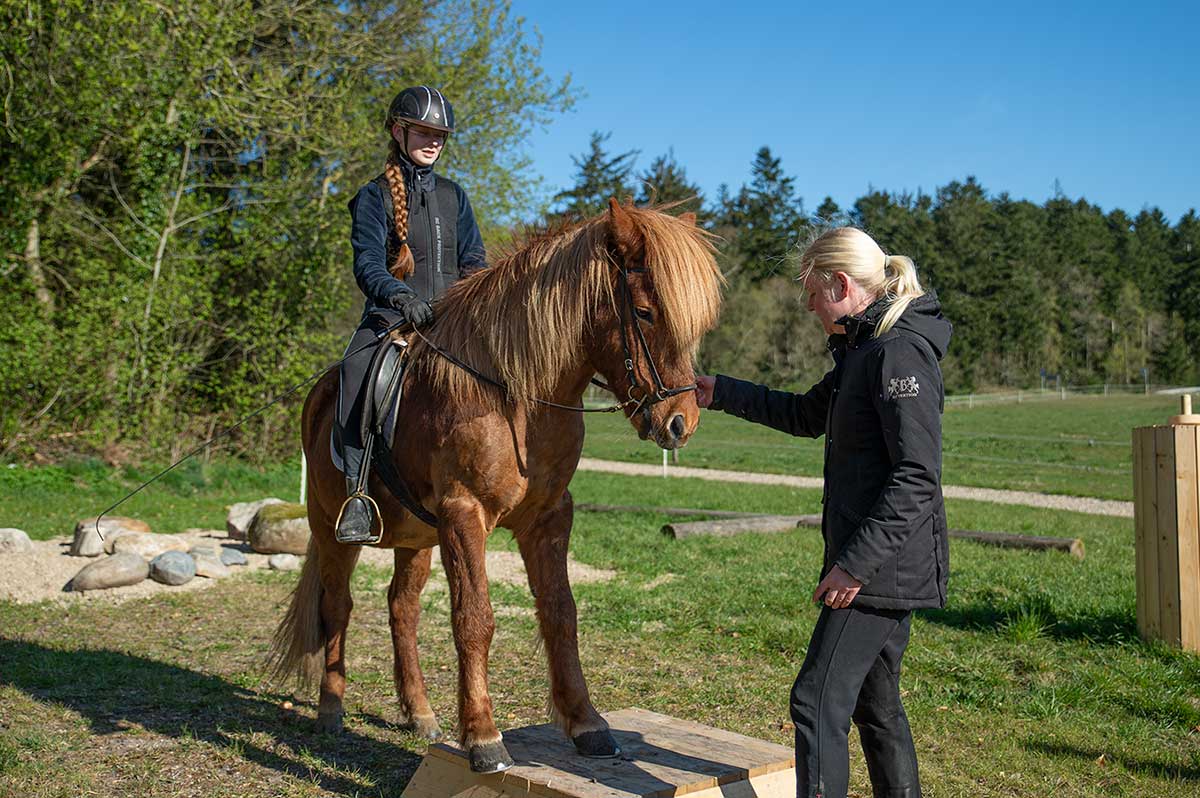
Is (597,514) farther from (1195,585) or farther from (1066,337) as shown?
(1066,337)

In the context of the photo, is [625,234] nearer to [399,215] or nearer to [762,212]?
[399,215]

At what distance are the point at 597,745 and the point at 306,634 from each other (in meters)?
2.23

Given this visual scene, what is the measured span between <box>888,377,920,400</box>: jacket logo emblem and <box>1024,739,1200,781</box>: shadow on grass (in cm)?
270

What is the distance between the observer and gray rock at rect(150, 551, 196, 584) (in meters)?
9.07

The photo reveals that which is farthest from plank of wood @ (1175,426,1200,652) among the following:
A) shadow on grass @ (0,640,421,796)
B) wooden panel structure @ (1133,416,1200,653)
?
shadow on grass @ (0,640,421,796)

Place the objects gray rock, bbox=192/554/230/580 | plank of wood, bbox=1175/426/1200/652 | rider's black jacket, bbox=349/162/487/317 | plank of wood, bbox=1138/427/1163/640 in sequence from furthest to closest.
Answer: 1. gray rock, bbox=192/554/230/580
2. plank of wood, bbox=1138/427/1163/640
3. plank of wood, bbox=1175/426/1200/652
4. rider's black jacket, bbox=349/162/487/317

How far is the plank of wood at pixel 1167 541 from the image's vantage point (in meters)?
6.44

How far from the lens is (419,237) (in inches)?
193

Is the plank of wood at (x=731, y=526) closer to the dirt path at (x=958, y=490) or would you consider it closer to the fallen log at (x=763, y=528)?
the fallen log at (x=763, y=528)

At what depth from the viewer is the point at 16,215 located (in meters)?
14.9

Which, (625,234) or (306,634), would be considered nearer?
(625,234)

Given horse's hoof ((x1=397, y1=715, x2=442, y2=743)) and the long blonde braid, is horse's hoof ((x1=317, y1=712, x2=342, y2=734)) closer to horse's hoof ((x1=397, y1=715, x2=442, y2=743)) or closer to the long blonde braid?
horse's hoof ((x1=397, y1=715, x2=442, y2=743))

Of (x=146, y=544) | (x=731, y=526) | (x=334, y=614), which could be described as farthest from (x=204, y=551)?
(x=731, y=526)

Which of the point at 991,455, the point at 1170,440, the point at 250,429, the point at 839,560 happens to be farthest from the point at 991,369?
the point at 839,560
